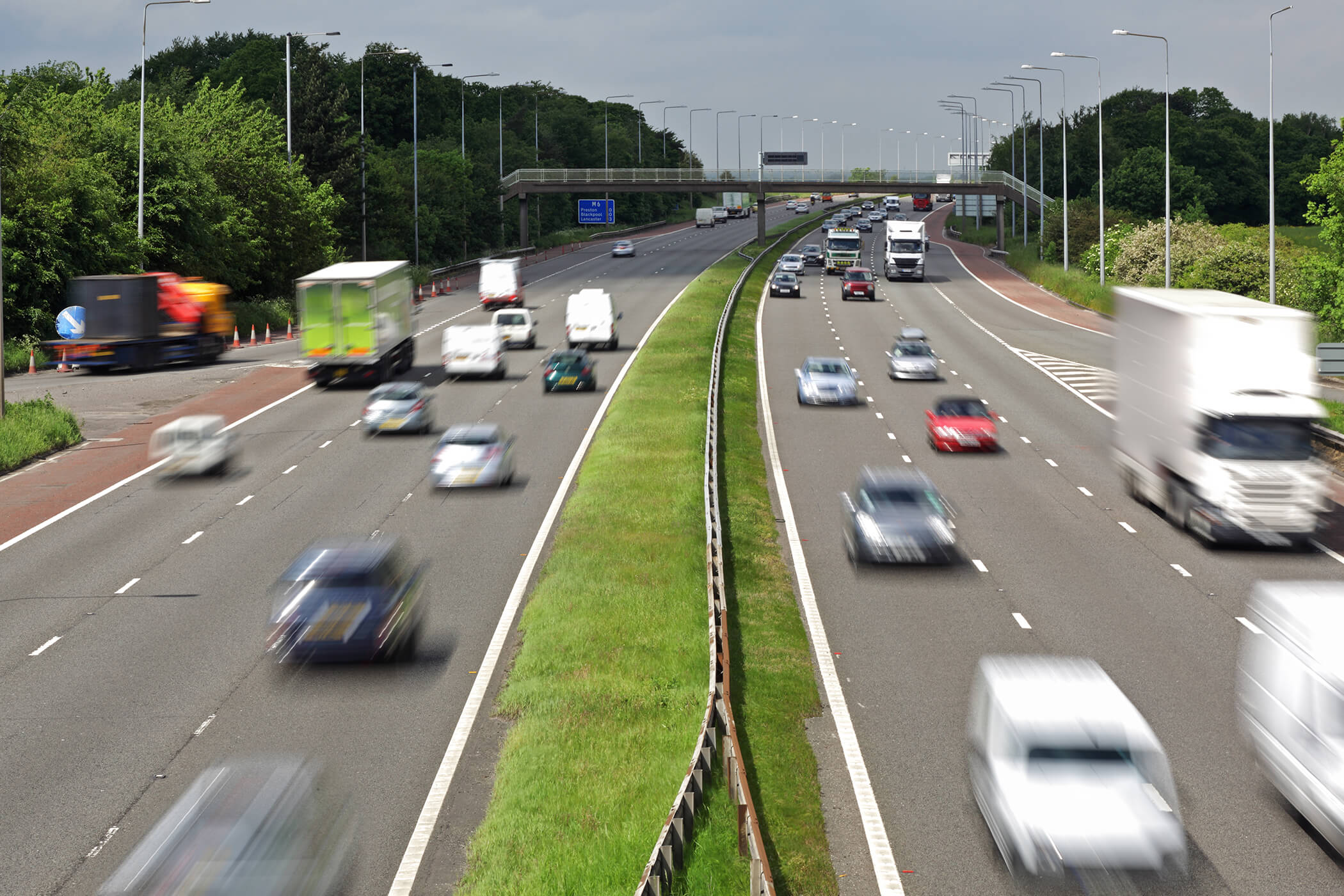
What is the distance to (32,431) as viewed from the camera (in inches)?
1470

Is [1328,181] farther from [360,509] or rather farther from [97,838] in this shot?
[97,838]

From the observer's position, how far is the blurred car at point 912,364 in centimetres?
4981

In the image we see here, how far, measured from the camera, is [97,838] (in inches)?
590

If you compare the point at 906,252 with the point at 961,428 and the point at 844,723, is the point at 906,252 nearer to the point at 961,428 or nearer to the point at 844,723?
the point at 961,428

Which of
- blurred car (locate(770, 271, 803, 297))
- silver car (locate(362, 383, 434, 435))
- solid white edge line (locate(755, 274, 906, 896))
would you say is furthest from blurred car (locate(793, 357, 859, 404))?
blurred car (locate(770, 271, 803, 297))

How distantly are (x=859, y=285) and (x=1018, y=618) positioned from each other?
56918 mm

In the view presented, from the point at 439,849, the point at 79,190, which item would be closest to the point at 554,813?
the point at 439,849

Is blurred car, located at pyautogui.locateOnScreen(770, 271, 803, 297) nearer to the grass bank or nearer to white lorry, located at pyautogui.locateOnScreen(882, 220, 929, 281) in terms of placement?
white lorry, located at pyautogui.locateOnScreen(882, 220, 929, 281)

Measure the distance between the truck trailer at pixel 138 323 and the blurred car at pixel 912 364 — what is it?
27.0m

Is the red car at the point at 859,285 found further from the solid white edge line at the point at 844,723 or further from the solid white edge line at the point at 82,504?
the solid white edge line at the point at 844,723

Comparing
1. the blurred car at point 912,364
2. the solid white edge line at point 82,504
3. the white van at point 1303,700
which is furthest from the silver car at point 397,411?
the white van at point 1303,700

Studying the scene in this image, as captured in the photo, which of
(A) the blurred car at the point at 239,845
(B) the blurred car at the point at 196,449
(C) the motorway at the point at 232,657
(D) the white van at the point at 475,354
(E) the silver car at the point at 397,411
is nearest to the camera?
(A) the blurred car at the point at 239,845

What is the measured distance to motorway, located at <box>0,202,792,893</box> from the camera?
15.6m

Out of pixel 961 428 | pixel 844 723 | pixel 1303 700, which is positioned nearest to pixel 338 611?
pixel 844 723
